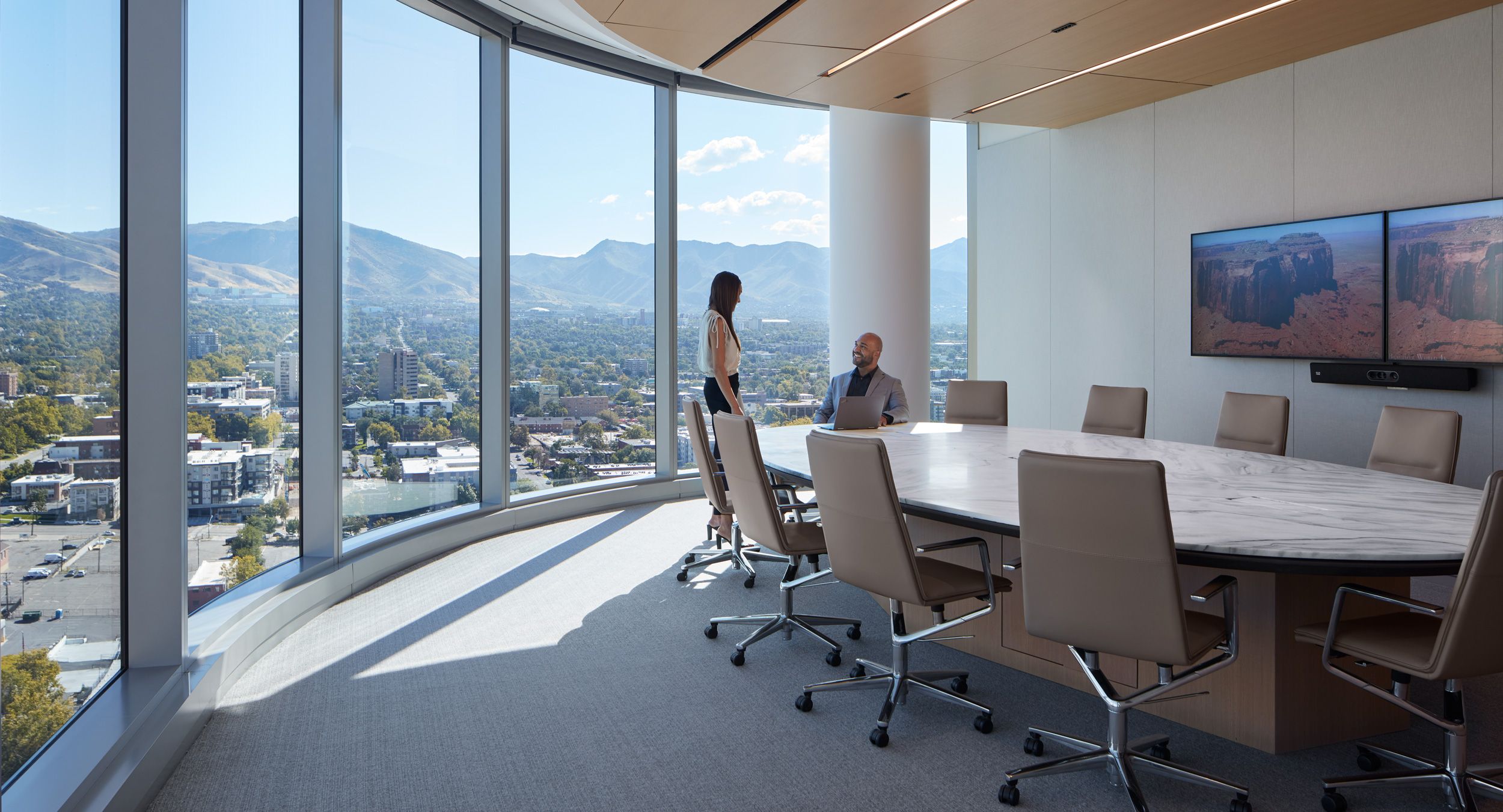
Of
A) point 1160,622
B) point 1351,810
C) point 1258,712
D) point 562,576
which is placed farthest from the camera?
point 562,576

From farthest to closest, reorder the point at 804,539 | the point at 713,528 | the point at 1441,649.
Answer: the point at 713,528 < the point at 804,539 < the point at 1441,649

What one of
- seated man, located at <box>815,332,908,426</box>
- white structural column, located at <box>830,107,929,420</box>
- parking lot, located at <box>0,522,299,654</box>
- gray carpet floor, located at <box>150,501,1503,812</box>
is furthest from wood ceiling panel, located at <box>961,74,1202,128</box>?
parking lot, located at <box>0,522,299,654</box>

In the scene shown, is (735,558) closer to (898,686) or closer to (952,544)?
(898,686)

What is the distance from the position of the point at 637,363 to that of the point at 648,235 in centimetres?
105

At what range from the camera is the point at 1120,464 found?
2.35 meters

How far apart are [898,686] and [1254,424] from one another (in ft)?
9.26

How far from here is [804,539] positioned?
3.80m

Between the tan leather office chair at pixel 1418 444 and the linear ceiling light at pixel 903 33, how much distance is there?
2.76m

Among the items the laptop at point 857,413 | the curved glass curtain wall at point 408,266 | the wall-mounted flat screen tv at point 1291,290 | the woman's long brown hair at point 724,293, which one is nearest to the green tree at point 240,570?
the curved glass curtain wall at point 408,266

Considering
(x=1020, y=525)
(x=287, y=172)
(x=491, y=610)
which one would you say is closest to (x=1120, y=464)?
(x=1020, y=525)

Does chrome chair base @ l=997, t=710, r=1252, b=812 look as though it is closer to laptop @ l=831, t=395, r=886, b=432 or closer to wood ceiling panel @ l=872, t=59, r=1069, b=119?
laptop @ l=831, t=395, r=886, b=432

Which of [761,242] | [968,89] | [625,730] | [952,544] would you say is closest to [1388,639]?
[952,544]

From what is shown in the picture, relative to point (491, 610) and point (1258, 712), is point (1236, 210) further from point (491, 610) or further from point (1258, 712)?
point (491, 610)

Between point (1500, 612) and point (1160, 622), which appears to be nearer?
point (1500, 612)
